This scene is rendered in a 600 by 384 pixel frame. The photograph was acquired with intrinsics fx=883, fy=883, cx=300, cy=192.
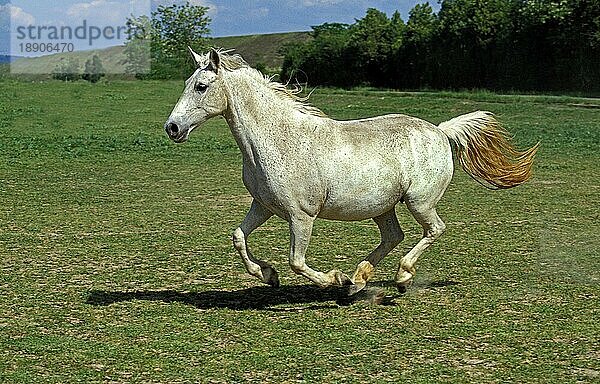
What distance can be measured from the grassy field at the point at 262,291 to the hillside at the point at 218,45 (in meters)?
11.9

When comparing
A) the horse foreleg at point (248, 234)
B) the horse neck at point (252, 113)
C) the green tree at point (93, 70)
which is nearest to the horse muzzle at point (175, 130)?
the horse neck at point (252, 113)

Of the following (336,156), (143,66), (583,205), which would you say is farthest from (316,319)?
(143,66)

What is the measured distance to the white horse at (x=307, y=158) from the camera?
7.32 meters

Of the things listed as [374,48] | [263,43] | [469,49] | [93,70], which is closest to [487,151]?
[469,49]

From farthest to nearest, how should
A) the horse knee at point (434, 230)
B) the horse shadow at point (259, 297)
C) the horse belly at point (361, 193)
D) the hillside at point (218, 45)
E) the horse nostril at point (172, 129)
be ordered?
the hillside at point (218, 45) < the horse knee at point (434, 230) < the horse shadow at point (259, 297) < the horse belly at point (361, 193) < the horse nostril at point (172, 129)

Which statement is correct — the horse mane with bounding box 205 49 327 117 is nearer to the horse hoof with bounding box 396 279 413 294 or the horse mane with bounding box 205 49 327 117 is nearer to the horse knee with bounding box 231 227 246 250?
the horse knee with bounding box 231 227 246 250

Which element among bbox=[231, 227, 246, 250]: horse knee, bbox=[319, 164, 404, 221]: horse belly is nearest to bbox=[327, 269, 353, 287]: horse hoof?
bbox=[319, 164, 404, 221]: horse belly

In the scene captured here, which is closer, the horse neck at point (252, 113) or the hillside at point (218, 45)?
the horse neck at point (252, 113)

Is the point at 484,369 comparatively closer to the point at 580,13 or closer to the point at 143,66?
the point at 580,13

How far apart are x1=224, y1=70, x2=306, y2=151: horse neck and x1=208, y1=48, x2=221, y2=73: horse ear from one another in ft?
0.46

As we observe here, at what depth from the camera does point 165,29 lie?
7331cm

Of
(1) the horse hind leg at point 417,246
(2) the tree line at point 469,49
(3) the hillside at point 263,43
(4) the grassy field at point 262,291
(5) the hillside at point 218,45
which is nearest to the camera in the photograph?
(4) the grassy field at point 262,291

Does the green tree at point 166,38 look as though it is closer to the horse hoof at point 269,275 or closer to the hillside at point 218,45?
the hillside at point 218,45

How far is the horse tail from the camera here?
835 cm
